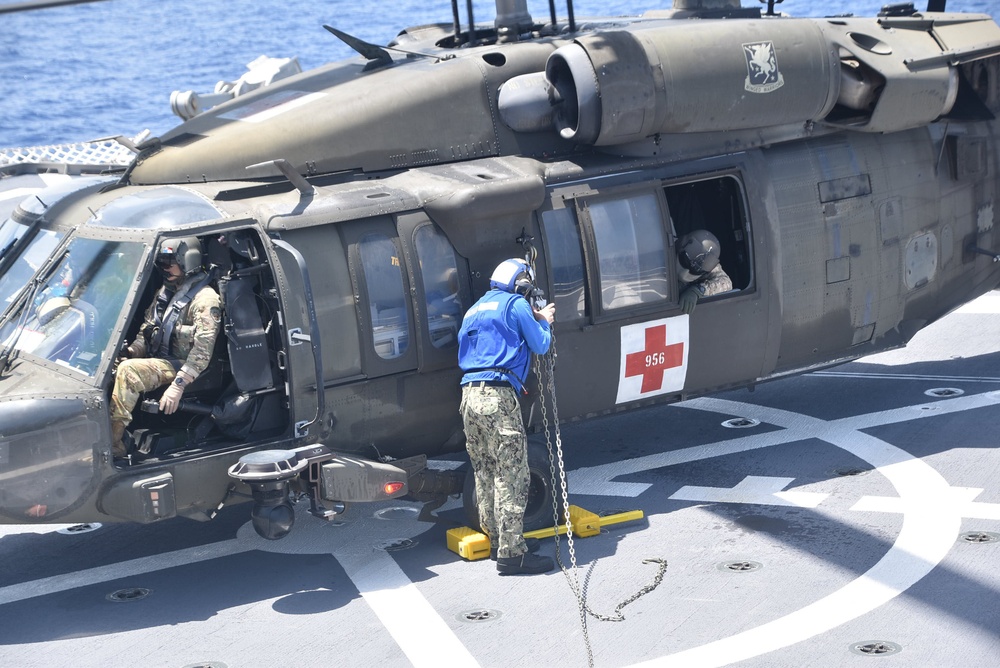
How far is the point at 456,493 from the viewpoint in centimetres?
927

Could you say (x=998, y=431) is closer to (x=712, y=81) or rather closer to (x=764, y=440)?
(x=764, y=440)

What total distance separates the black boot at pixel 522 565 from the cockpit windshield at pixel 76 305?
2.96 metres

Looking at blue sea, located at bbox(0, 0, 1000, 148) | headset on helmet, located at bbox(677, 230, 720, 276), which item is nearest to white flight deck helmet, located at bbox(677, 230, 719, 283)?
headset on helmet, located at bbox(677, 230, 720, 276)

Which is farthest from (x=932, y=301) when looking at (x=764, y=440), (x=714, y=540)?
(x=714, y=540)

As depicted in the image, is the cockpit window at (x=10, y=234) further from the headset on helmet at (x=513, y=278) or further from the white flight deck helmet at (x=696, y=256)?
the white flight deck helmet at (x=696, y=256)

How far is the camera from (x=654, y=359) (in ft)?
31.6

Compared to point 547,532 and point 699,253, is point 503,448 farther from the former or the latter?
point 699,253

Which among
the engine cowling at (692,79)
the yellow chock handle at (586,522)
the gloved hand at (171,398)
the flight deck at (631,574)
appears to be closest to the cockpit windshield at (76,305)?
the gloved hand at (171,398)

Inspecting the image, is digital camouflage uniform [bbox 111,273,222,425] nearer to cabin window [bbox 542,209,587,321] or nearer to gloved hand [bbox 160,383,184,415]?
gloved hand [bbox 160,383,184,415]

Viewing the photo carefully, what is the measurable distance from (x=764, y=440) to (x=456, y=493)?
3046 millimetres

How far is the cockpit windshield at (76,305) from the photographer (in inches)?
318

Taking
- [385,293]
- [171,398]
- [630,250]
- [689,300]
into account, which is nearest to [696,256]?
[689,300]

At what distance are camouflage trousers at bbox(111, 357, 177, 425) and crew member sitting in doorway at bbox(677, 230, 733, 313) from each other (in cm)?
398

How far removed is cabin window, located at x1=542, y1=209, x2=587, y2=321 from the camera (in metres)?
9.20
